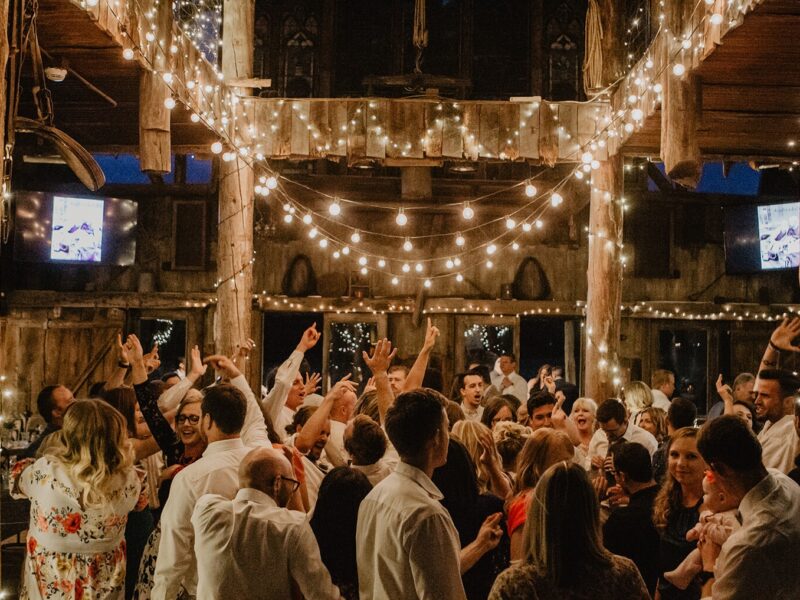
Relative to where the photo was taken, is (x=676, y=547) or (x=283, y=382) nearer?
(x=676, y=547)

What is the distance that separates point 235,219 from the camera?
9188 millimetres

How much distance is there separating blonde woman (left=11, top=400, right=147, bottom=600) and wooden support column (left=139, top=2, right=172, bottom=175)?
2.87 metres

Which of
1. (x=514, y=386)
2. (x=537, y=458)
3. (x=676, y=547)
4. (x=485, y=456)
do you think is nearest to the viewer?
(x=676, y=547)

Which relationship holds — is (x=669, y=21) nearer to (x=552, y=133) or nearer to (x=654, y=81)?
(x=654, y=81)

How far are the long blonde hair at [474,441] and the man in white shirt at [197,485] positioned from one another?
1180 millimetres

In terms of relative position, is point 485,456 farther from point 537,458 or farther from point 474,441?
point 537,458

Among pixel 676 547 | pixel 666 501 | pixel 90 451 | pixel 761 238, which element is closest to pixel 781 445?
pixel 666 501

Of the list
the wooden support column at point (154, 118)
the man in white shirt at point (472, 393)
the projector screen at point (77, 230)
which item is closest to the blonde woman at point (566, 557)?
the wooden support column at point (154, 118)

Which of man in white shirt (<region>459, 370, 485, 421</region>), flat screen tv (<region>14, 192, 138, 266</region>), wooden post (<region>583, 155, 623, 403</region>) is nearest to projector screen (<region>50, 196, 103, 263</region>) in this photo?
flat screen tv (<region>14, 192, 138, 266</region>)

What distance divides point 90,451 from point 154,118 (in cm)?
328

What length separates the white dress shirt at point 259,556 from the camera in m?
3.34

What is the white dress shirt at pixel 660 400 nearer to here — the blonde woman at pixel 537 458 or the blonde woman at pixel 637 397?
the blonde woman at pixel 637 397

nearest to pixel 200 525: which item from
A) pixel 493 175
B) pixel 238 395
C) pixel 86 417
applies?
pixel 238 395

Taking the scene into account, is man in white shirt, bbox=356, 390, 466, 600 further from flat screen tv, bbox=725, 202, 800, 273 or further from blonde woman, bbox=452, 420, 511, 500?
flat screen tv, bbox=725, 202, 800, 273
